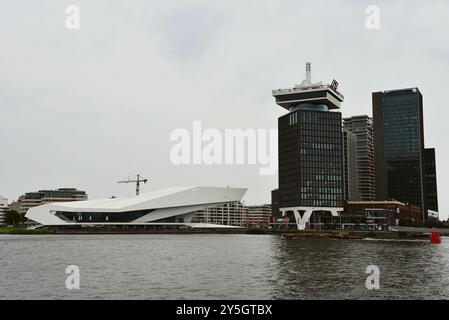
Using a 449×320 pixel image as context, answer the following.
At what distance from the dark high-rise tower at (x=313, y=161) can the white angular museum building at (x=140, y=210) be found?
30227 millimetres

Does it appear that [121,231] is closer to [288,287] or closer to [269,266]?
[269,266]

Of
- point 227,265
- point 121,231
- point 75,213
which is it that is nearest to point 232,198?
point 121,231

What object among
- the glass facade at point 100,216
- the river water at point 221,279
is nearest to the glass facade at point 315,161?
the glass facade at point 100,216

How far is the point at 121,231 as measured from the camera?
486 feet

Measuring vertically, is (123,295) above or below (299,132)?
below

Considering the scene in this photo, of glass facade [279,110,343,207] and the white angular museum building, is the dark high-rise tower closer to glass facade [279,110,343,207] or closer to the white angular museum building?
glass facade [279,110,343,207]

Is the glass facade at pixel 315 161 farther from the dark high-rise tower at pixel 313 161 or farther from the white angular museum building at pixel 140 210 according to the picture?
the white angular museum building at pixel 140 210

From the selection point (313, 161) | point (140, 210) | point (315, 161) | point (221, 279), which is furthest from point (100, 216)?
point (221, 279)

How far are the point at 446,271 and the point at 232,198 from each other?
12547cm

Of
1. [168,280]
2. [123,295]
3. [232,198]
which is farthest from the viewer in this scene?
[232,198]

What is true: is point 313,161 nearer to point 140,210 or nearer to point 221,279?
point 140,210

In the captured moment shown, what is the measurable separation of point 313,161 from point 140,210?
213ft

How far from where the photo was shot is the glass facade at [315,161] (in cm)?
18488
